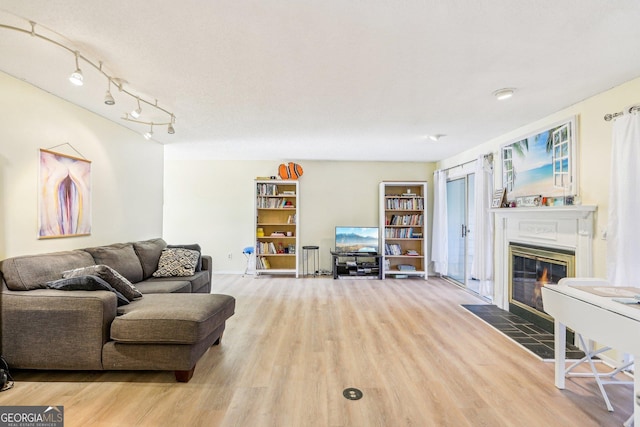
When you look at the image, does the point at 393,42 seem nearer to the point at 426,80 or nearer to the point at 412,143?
the point at 426,80

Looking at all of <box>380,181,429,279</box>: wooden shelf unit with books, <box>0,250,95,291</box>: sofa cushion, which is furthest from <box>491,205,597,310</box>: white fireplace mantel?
<box>0,250,95,291</box>: sofa cushion

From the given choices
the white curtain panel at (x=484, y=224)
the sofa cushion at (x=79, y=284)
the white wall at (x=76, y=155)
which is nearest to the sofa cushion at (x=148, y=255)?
the white wall at (x=76, y=155)

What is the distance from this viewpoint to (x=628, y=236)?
2320 millimetres

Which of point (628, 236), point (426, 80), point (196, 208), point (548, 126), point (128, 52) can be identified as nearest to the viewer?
point (128, 52)

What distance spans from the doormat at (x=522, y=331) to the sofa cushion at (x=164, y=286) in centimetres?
357

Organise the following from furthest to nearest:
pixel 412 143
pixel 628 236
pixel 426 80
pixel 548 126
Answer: pixel 412 143 → pixel 548 126 → pixel 426 80 → pixel 628 236

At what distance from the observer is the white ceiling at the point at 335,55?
5.45 feet

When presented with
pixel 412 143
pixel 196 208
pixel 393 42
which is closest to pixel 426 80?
pixel 393 42

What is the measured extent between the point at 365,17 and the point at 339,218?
477 cm

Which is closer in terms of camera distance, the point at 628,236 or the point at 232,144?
the point at 628,236

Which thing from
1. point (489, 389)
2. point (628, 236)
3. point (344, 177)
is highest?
point (344, 177)

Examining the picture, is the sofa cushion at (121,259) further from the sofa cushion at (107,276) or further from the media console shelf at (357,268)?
the media console shelf at (357,268)

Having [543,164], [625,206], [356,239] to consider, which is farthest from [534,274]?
[356,239]

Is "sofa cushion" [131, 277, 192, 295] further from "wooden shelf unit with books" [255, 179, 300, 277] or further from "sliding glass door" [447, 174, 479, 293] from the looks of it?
"sliding glass door" [447, 174, 479, 293]
